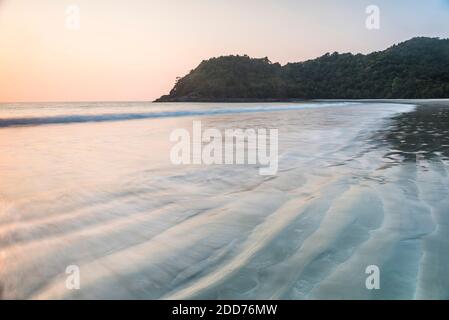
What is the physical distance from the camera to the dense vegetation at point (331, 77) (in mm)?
52188

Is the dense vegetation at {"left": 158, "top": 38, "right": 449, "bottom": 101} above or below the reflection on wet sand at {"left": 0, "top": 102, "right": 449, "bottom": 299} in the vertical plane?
above

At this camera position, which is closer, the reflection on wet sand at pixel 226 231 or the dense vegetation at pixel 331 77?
the reflection on wet sand at pixel 226 231

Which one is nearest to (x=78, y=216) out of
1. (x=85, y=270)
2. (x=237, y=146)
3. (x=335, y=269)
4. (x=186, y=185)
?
(x=85, y=270)

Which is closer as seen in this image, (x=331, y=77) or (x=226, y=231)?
(x=226, y=231)

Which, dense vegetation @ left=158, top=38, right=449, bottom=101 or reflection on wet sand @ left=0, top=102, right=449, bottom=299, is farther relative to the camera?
dense vegetation @ left=158, top=38, right=449, bottom=101

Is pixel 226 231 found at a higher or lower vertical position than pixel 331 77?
lower

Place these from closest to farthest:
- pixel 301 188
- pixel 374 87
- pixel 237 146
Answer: pixel 301 188 < pixel 237 146 < pixel 374 87

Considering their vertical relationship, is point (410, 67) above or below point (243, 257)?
above

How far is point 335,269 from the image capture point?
1475 mm

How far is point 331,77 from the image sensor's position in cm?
6519

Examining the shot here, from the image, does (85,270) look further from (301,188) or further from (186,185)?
(301,188)

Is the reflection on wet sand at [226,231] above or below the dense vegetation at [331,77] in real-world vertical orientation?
below

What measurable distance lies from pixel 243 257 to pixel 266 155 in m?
2.81

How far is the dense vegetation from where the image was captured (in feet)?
171
